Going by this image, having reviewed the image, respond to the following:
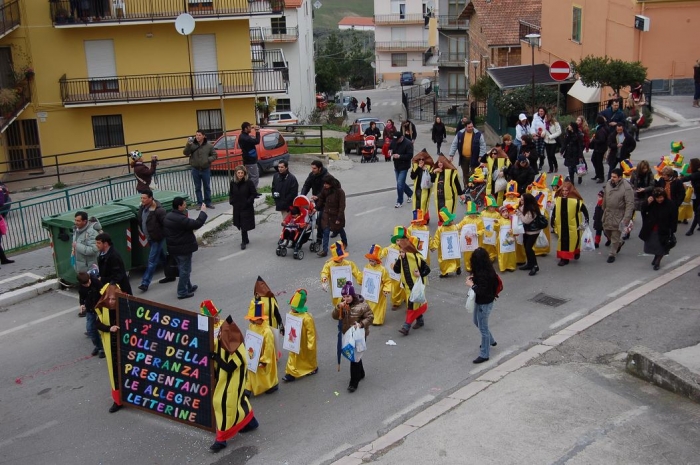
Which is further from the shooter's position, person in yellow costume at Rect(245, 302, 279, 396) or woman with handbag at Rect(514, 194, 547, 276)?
woman with handbag at Rect(514, 194, 547, 276)

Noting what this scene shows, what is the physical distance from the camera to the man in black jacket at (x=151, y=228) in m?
14.1

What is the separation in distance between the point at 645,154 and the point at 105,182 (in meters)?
14.3

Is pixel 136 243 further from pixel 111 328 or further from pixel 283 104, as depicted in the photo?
pixel 283 104

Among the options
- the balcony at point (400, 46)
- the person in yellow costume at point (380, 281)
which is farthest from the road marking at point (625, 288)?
the balcony at point (400, 46)

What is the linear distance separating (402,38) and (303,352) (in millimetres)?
83938

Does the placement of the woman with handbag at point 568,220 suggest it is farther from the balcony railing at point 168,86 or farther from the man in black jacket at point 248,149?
the balcony railing at point 168,86

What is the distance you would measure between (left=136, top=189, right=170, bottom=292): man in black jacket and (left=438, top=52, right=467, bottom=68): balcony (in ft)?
185

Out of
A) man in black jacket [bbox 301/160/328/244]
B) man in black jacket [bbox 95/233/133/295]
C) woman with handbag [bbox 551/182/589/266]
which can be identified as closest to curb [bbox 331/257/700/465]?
woman with handbag [bbox 551/182/589/266]

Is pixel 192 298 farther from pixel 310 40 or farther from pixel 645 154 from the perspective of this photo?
pixel 310 40

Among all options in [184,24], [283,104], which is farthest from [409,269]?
[283,104]

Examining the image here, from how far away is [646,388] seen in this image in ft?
32.3

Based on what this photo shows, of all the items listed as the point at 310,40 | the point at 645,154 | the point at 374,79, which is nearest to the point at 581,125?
the point at 645,154

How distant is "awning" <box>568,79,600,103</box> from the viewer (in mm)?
30816

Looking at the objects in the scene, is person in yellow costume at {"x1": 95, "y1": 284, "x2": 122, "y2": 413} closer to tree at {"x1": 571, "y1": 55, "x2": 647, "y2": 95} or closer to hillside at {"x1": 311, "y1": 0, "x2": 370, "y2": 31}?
tree at {"x1": 571, "y1": 55, "x2": 647, "y2": 95}
